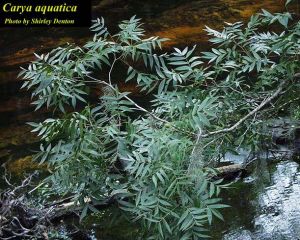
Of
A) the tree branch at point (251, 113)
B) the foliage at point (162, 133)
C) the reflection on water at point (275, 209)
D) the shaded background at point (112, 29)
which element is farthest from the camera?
the shaded background at point (112, 29)

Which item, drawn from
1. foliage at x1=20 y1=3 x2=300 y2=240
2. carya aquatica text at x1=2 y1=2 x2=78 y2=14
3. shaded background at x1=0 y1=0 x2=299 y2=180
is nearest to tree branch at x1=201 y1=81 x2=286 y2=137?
foliage at x1=20 y1=3 x2=300 y2=240

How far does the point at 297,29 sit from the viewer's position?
2.23m

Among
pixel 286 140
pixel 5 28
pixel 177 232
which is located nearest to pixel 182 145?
pixel 177 232

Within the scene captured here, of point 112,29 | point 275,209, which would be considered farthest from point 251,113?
point 112,29

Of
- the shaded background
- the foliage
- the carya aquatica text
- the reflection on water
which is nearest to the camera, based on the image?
the foliage

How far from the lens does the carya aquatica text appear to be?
28.0 feet

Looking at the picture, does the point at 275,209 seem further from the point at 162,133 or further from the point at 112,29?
the point at 112,29

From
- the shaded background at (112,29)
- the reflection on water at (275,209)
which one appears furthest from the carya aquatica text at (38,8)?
the reflection on water at (275,209)

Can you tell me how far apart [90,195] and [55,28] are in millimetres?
6798

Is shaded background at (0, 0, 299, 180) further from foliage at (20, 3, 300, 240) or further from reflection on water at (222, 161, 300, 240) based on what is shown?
foliage at (20, 3, 300, 240)

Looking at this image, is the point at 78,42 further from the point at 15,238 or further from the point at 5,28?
the point at 15,238

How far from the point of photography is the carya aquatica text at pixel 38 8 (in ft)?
28.0

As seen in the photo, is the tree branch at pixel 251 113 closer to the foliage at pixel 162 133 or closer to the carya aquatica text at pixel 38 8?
the foliage at pixel 162 133

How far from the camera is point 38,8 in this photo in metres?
8.84
